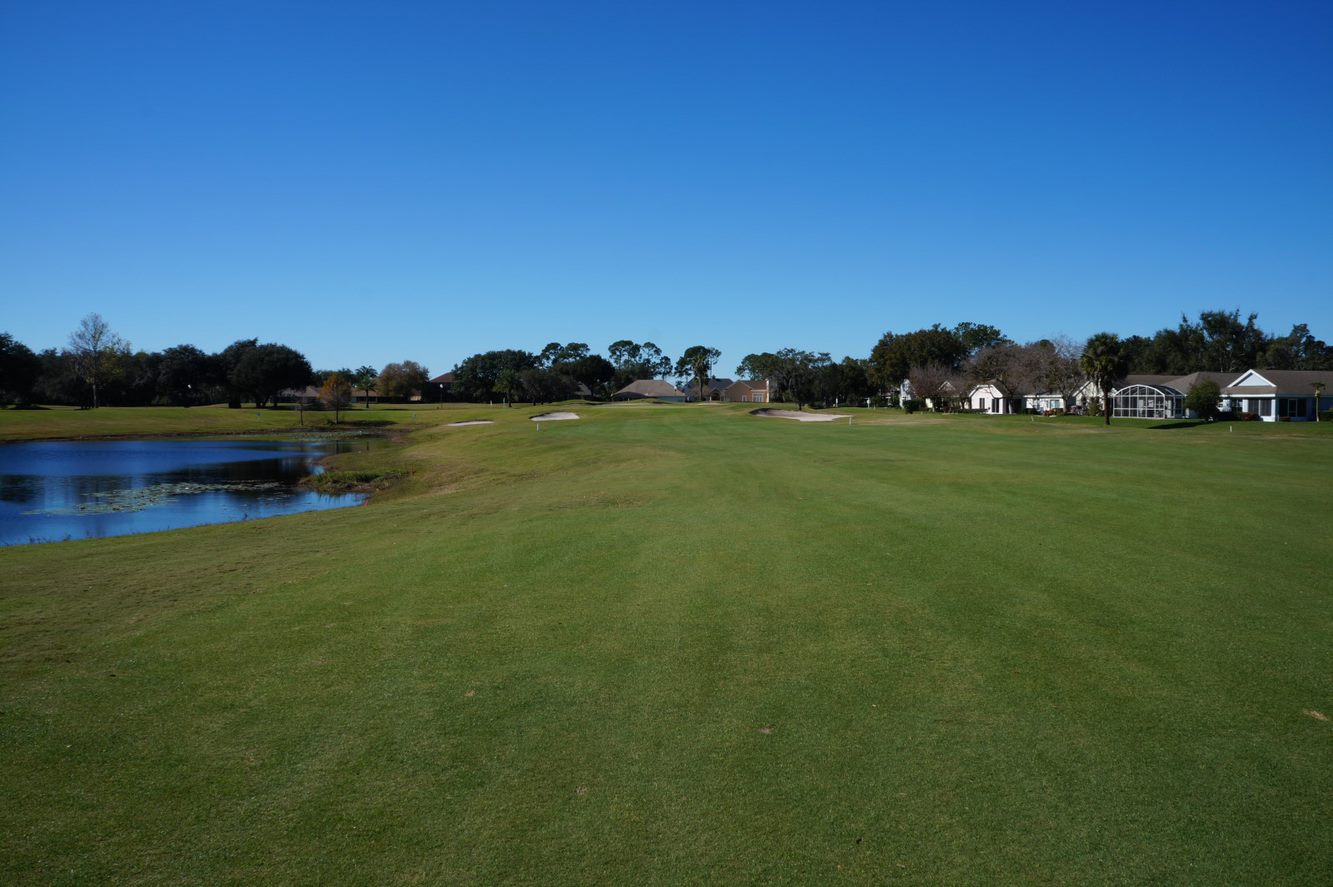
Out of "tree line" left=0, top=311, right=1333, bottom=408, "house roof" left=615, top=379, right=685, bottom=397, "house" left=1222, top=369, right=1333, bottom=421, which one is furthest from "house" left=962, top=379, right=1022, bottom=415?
"house roof" left=615, top=379, right=685, bottom=397

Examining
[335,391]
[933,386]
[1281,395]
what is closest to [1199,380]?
[1281,395]

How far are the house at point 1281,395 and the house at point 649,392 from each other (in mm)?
99578

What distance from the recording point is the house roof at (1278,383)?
72312 mm

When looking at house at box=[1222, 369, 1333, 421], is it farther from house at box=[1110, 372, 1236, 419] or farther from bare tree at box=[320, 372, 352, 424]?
bare tree at box=[320, 372, 352, 424]

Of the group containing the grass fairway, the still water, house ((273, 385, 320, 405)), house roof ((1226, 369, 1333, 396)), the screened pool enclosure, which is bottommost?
the still water

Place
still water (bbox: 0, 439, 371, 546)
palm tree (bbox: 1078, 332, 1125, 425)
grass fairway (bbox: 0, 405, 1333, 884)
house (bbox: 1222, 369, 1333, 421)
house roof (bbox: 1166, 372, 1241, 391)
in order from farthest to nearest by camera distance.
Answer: house roof (bbox: 1166, 372, 1241, 391) → house (bbox: 1222, 369, 1333, 421) → palm tree (bbox: 1078, 332, 1125, 425) → still water (bbox: 0, 439, 371, 546) → grass fairway (bbox: 0, 405, 1333, 884)

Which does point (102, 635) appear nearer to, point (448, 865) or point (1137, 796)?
point (448, 865)

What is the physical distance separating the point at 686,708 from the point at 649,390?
15921cm

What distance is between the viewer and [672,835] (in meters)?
4.91

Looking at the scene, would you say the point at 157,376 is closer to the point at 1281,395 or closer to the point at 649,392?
the point at 649,392

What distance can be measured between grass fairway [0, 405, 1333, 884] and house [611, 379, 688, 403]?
146551mm

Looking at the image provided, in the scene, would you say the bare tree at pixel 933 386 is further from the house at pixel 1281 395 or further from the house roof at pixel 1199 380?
the house at pixel 1281 395

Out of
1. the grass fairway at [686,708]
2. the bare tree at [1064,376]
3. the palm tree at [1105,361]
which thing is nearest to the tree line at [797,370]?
the bare tree at [1064,376]

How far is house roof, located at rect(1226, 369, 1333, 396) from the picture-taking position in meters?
72.3
